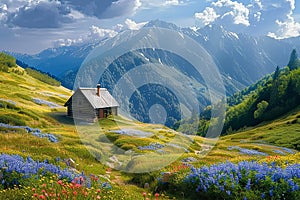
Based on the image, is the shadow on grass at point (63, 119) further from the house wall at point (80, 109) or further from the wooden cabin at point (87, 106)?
the wooden cabin at point (87, 106)

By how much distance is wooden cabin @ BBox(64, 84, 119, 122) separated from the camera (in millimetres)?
70131

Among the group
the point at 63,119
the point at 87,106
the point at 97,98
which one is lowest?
the point at 63,119

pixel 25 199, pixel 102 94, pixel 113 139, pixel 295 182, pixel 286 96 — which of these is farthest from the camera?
pixel 286 96

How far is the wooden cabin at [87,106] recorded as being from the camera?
230 ft

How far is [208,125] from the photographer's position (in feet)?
636

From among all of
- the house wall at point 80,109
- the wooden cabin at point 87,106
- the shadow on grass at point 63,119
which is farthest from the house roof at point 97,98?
the shadow on grass at point 63,119

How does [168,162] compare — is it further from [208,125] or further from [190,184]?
[208,125]

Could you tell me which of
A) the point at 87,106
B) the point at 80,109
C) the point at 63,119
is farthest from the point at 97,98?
the point at 63,119

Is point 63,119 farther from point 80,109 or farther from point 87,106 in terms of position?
point 87,106

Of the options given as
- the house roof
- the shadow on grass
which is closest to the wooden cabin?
the house roof

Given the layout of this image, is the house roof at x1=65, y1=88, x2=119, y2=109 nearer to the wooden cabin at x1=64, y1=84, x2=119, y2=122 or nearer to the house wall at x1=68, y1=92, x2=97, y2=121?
the wooden cabin at x1=64, y1=84, x2=119, y2=122

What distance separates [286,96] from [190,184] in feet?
476

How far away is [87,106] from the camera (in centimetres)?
7069

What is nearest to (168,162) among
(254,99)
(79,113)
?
(79,113)
